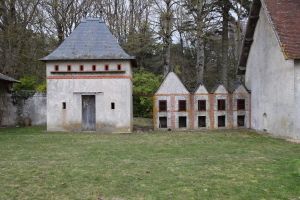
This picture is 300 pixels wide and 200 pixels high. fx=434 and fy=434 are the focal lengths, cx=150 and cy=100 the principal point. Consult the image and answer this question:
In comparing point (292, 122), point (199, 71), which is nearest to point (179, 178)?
point (292, 122)

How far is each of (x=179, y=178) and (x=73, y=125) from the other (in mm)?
15586

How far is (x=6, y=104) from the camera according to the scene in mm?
30047

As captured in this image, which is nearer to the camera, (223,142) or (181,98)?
(223,142)

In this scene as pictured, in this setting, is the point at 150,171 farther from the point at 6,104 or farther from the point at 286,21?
the point at 6,104

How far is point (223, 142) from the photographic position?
18141 mm

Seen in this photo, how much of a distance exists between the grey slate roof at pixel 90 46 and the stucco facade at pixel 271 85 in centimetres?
715

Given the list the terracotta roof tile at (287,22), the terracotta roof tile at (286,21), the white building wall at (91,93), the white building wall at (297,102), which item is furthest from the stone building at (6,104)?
the white building wall at (297,102)

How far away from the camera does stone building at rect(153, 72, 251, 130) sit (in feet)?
87.2

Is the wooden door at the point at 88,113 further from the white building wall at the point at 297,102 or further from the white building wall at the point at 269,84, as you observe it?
the white building wall at the point at 297,102

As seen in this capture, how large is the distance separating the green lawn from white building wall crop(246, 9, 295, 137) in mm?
2913

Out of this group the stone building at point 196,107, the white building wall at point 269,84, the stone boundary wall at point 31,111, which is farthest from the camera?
the stone boundary wall at point 31,111

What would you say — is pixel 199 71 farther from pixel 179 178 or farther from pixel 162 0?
pixel 179 178

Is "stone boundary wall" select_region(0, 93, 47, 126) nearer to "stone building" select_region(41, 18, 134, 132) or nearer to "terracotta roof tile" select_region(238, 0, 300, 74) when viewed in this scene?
"stone building" select_region(41, 18, 134, 132)

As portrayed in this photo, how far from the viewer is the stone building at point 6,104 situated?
2942 centimetres
